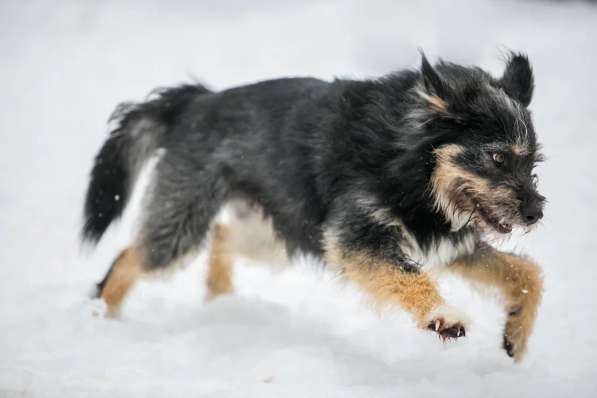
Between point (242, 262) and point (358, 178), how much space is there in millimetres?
2039

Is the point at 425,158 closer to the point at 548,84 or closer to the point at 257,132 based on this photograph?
the point at 257,132

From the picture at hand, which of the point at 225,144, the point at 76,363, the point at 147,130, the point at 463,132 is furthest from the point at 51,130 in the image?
the point at 463,132

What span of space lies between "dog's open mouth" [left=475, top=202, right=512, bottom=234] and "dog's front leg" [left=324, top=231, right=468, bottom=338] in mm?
466

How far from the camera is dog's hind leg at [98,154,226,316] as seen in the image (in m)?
5.50

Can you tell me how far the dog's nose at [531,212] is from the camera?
13.9ft

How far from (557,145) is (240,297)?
13.7 ft

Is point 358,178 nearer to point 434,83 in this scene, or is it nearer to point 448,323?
point 434,83

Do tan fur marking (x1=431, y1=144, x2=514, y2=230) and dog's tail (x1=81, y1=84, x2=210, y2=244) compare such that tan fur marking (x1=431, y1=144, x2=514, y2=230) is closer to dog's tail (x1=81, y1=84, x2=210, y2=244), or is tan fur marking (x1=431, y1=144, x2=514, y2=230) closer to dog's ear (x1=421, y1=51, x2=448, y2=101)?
dog's ear (x1=421, y1=51, x2=448, y2=101)

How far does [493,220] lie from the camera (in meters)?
4.42

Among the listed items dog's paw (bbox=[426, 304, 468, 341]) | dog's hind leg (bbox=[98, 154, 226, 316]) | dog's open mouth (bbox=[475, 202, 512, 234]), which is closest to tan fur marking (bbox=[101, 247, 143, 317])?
dog's hind leg (bbox=[98, 154, 226, 316])

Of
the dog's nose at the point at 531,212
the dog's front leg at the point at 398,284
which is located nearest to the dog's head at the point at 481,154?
the dog's nose at the point at 531,212

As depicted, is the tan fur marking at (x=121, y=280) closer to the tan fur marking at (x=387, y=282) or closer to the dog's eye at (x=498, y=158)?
the tan fur marking at (x=387, y=282)

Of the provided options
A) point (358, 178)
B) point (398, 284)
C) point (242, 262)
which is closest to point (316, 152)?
point (358, 178)

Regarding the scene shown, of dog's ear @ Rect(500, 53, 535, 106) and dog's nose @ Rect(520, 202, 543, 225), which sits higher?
dog's ear @ Rect(500, 53, 535, 106)
